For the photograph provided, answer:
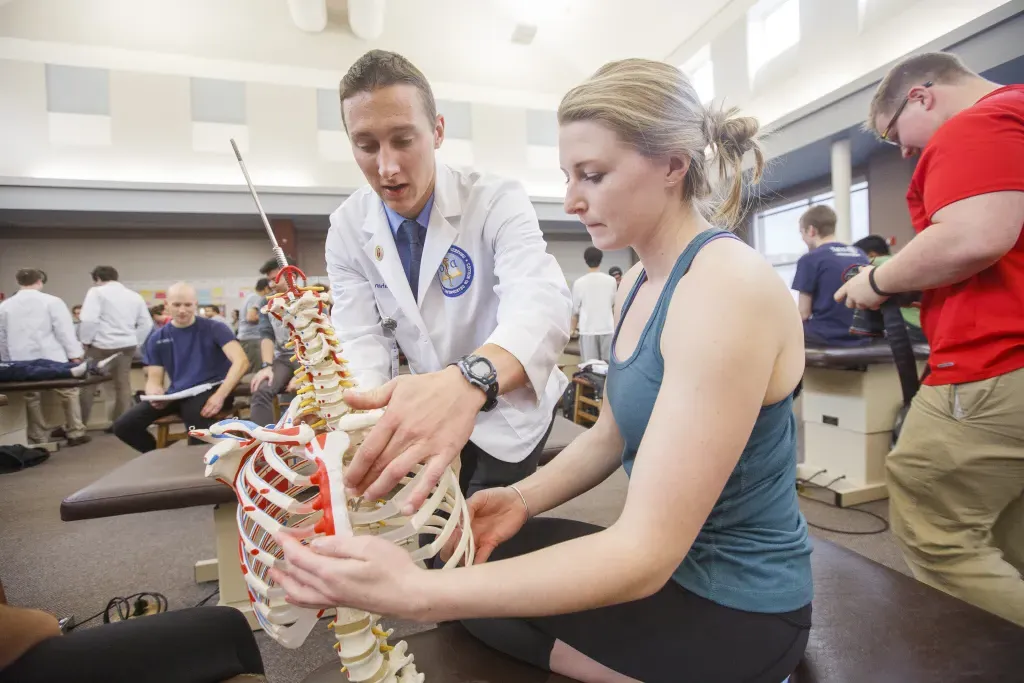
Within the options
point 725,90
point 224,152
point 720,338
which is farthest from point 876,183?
point 224,152

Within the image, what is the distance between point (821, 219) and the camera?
3.18 metres

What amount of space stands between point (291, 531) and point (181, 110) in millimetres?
8317

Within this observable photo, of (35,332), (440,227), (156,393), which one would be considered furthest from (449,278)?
(35,332)

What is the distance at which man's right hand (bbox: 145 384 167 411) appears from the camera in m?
3.16

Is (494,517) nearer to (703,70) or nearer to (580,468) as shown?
(580,468)

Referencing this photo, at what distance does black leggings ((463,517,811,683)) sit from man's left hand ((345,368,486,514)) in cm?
33

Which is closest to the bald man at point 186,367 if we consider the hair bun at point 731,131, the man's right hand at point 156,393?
the man's right hand at point 156,393

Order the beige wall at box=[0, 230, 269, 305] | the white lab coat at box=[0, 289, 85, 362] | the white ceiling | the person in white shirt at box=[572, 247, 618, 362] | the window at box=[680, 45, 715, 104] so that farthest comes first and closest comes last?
1. the beige wall at box=[0, 230, 269, 305]
2. the window at box=[680, 45, 715, 104]
3. the white ceiling
4. the person in white shirt at box=[572, 247, 618, 362]
5. the white lab coat at box=[0, 289, 85, 362]

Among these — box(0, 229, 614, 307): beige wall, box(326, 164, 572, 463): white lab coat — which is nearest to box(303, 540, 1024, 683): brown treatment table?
box(326, 164, 572, 463): white lab coat

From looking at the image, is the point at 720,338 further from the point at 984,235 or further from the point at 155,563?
the point at 155,563

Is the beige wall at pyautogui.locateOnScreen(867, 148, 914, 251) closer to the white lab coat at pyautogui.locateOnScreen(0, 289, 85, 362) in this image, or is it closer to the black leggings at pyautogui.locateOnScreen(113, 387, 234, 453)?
the black leggings at pyautogui.locateOnScreen(113, 387, 234, 453)

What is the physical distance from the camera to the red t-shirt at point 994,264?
1.06 meters

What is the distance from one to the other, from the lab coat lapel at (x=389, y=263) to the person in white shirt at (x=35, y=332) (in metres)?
3.97

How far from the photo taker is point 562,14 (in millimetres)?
7523
